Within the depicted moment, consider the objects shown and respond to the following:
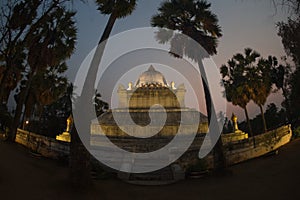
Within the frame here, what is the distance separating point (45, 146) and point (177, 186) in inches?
387

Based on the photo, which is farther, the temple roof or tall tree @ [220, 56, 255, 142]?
the temple roof

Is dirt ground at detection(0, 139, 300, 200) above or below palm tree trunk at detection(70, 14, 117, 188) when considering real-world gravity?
below

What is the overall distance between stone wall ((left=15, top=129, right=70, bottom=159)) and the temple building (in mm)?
7087

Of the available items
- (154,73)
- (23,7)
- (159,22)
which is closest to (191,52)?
(159,22)

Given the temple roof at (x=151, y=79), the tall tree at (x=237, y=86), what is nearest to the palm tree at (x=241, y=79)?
the tall tree at (x=237, y=86)

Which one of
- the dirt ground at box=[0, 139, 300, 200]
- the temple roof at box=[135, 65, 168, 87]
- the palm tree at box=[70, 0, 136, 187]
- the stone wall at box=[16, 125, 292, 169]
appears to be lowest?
the dirt ground at box=[0, 139, 300, 200]

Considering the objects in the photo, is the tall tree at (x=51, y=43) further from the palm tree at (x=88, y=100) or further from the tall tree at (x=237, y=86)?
the tall tree at (x=237, y=86)

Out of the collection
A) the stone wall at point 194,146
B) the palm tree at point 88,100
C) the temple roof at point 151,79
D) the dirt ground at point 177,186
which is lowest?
the dirt ground at point 177,186

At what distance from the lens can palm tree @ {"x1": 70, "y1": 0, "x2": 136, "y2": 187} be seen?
8.29 meters

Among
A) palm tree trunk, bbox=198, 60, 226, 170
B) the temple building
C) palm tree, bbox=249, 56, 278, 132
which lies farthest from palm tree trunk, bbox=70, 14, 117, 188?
palm tree, bbox=249, 56, 278, 132

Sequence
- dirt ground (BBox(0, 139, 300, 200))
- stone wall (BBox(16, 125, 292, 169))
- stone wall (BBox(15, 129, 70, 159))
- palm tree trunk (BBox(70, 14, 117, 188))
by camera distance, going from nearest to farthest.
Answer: dirt ground (BBox(0, 139, 300, 200)) < palm tree trunk (BBox(70, 14, 117, 188)) < stone wall (BBox(16, 125, 292, 169)) < stone wall (BBox(15, 129, 70, 159))

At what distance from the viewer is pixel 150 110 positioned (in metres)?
26.1

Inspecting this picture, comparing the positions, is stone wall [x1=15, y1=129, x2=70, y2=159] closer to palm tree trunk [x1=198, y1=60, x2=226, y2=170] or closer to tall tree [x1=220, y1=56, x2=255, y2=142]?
palm tree trunk [x1=198, y1=60, x2=226, y2=170]

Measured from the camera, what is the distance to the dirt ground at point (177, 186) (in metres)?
7.60
